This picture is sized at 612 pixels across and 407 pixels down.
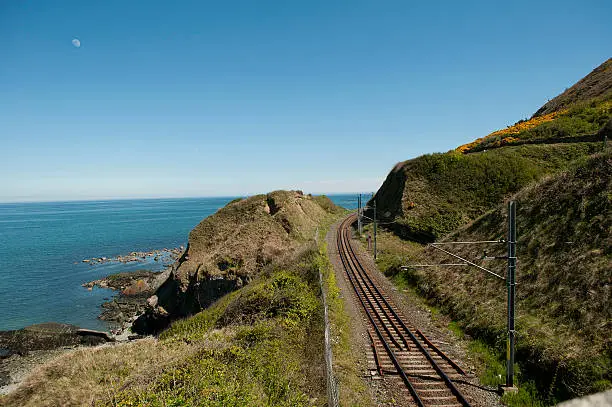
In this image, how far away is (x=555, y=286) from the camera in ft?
53.4

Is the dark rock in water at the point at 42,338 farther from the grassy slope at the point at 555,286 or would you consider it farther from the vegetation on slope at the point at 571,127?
the vegetation on slope at the point at 571,127

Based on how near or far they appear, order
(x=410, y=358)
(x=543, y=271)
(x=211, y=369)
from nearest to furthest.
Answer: (x=211, y=369) → (x=410, y=358) → (x=543, y=271)

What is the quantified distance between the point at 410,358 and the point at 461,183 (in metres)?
40.1

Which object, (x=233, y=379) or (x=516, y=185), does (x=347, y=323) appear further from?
(x=516, y=185)

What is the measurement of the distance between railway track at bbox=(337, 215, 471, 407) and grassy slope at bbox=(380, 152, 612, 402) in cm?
283

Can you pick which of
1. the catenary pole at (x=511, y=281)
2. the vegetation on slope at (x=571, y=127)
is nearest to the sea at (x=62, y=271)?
the catenary pole at (x=511, y=281)

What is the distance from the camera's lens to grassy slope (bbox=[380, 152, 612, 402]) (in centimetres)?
1220

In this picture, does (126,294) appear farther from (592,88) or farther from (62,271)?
(592,88)

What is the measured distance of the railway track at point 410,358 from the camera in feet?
41.4

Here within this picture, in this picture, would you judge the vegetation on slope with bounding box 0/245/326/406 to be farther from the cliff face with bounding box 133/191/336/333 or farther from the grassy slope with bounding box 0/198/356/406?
the cliff face with bounding box 133/191/336/333

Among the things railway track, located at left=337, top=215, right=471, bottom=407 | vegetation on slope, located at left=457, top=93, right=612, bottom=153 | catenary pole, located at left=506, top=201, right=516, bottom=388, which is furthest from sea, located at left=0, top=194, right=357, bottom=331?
vegetation on slope, located at left=457, top=93, right=612, bottom=153

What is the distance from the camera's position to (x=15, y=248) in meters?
85.6

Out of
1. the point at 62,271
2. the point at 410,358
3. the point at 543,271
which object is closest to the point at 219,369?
the point at 410,358

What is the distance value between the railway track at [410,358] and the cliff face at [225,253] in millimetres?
17195
